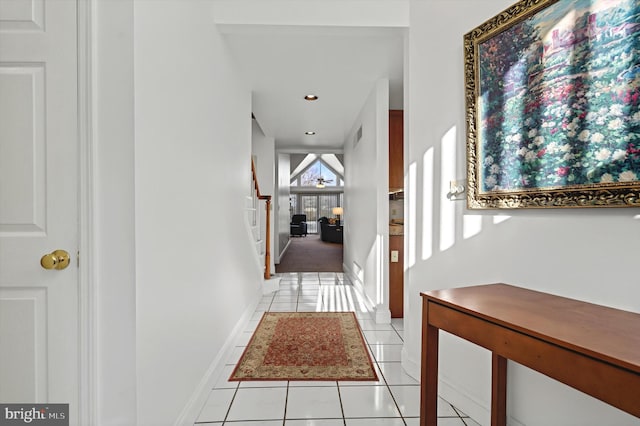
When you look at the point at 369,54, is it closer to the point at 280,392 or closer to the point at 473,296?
the point at 473,296

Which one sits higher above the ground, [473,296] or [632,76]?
[632,76]

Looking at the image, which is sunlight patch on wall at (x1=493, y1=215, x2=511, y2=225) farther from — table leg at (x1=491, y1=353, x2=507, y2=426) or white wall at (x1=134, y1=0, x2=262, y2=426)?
white wall at (x1=134, y1=0, x2=262, y2=426)

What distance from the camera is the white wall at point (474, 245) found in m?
1.13

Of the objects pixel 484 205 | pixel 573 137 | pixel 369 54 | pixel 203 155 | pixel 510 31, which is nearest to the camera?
pixel 573 137

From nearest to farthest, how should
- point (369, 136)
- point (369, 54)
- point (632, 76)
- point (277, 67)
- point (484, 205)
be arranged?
point (632, 76)
point (484, 205)
point (369, 54)
point (277, 67)
point (369, 136)

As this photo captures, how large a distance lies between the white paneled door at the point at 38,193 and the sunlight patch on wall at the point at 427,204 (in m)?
1.76

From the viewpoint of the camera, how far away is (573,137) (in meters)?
1.21

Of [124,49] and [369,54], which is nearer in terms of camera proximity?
[124,49]

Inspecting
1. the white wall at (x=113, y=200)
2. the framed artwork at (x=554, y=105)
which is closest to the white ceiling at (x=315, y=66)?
the framed artwork at (x=554, y=105)

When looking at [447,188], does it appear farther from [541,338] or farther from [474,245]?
[541,338]

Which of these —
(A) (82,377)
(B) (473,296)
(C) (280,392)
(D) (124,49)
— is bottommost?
(C) (280,392)

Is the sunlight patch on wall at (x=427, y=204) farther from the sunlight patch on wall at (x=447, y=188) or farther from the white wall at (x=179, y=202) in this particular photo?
the white wall at (x=179, y=202)

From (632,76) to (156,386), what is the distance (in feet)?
6.81

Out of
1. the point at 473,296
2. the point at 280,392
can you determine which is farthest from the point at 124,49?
the point at 280,392
